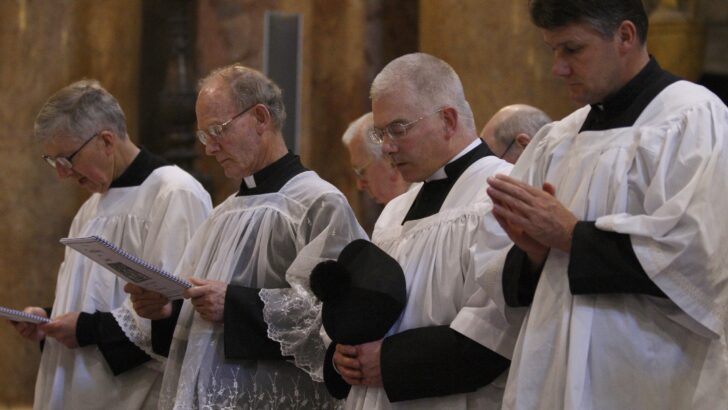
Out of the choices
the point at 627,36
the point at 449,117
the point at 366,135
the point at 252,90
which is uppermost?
the point at 627,36

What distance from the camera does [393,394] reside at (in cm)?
376

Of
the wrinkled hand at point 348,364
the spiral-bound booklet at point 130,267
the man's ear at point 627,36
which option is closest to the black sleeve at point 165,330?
the spiral-bound booklet at point 130,267

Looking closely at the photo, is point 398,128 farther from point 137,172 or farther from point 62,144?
point 62,144

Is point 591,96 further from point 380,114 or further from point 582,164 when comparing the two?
point 380,114

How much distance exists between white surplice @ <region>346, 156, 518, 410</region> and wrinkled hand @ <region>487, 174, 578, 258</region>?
1.39ft

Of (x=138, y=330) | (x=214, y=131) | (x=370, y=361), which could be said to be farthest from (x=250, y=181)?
(x=370, y=361)

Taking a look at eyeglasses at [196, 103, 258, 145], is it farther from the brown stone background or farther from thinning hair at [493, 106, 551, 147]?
the brown stone background

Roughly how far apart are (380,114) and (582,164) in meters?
0.94

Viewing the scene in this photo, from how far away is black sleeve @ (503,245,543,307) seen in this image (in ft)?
11.1

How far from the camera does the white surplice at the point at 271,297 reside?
4.33m

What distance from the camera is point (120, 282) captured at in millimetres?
5445

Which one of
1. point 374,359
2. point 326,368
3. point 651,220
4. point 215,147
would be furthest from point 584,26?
point 215,147

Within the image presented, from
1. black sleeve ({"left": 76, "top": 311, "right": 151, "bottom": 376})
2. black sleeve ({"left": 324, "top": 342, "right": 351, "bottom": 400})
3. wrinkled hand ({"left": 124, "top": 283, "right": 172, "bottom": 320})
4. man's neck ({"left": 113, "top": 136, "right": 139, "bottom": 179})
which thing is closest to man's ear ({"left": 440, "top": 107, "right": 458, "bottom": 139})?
black sleeve ({"left": 324, "top": 342, "right": 351, "bottom": 400})

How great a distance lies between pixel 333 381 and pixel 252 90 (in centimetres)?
122
